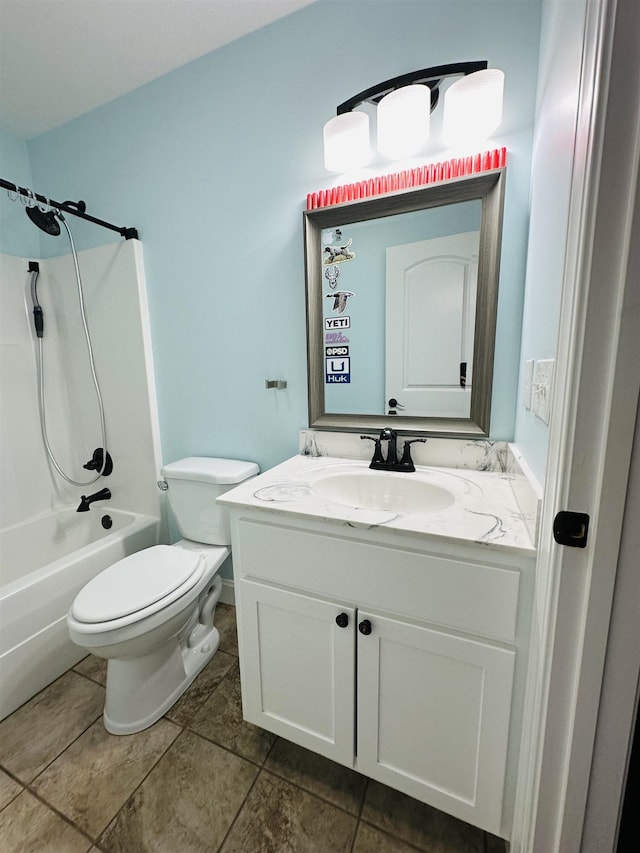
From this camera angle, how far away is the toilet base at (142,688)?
3.91 ft

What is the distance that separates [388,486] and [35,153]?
8.31ft

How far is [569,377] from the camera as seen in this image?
1.63 feet

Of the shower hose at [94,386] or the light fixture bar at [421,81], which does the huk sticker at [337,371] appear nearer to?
the light fixture bar at [421,81]

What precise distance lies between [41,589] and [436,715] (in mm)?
1469

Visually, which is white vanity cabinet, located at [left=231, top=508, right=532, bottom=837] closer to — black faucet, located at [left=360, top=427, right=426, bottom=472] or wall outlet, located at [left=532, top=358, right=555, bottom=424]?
wall outlet, located at [left=532, top=358, right=555, bottom=424]

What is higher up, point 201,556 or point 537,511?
point 537,511

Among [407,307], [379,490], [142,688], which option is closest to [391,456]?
[379,490]

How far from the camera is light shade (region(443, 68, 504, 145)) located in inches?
38.6

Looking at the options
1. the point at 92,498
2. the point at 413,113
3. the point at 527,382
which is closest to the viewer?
the point at 527,382

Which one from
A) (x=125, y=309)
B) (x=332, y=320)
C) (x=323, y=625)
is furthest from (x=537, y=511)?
→ (x=125, y=309)

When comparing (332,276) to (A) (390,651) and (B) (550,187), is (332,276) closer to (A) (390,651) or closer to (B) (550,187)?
(B) (550,187)

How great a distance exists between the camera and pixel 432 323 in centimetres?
122

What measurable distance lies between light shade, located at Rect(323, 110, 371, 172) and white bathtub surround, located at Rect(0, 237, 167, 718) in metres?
1.02

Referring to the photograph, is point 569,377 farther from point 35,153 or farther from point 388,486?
point 35,153
